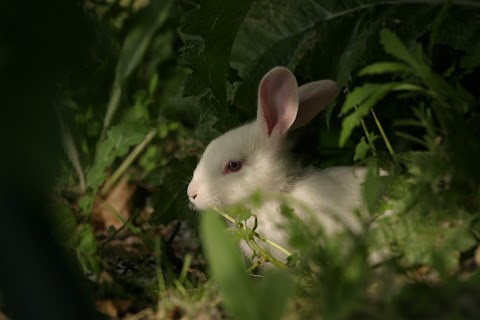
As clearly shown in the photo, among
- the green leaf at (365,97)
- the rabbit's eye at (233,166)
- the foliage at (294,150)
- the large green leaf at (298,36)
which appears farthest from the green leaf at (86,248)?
the green leaf at (365,97)

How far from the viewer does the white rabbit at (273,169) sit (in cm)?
276

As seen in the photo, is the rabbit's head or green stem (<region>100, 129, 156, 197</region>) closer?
the rabbit's head

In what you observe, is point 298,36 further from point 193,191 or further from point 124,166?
point 124,166

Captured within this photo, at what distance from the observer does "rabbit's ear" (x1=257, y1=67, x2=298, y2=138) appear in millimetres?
2783

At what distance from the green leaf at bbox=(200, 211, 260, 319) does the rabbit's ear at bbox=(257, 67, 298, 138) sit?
145 cm

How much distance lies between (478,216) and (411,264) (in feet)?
0.77

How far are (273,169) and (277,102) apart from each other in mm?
336

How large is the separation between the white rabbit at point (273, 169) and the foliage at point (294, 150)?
5.5 inches

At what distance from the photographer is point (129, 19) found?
4238 millimetres

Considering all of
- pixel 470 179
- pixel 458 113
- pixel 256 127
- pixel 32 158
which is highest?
pixel 32 158

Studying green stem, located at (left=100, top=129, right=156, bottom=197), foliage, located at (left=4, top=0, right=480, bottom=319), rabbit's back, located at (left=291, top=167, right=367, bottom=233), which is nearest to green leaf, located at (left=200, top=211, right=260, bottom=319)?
foliage, located at (left=4, top=0, right=480, bottom=319)

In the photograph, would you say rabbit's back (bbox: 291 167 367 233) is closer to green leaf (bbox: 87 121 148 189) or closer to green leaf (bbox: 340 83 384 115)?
green leaf (bbox: 340 83 384 115)

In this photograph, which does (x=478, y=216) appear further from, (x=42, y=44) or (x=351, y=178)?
(x=42, y=44)

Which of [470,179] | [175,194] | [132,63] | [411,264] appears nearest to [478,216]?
[470,179]
